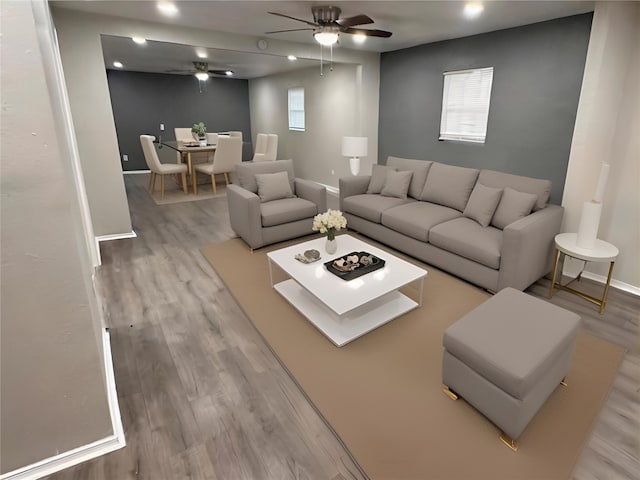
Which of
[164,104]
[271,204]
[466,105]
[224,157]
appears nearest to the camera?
[271,204]

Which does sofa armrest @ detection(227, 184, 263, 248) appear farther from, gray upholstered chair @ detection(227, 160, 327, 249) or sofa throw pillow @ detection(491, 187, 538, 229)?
sofa throw pillow @ detection(491, 187, 538, 229)

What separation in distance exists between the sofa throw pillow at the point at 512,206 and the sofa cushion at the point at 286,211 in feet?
6.41

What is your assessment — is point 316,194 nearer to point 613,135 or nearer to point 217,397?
point 217,397

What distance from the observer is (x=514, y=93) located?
13.1ft

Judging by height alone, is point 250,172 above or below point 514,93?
below

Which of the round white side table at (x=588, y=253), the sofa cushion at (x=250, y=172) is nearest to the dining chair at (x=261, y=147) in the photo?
the sofa cushion at (x=250, y=172)

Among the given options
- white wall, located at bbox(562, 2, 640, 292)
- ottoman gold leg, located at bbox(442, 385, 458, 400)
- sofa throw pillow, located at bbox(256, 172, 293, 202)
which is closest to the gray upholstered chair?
sofa throw pillow, located at bbox(256, 172, 293, 202)

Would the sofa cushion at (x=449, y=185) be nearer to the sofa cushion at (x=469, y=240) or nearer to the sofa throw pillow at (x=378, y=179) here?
the sofa cushion at (x=469, y=240)

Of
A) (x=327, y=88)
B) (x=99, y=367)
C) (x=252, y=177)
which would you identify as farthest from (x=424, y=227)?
(x=327, y=88)

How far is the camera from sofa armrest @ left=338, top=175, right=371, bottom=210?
441cm

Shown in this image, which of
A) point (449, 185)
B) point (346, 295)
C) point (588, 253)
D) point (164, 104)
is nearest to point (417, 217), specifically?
point (449, 185)

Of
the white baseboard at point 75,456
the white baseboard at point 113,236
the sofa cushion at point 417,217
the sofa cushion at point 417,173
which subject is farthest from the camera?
the white baseboard at point 113,236

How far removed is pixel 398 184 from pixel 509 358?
2.82 metres

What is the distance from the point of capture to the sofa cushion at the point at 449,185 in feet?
12.0
